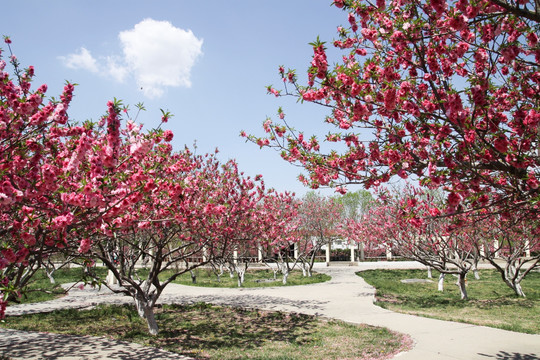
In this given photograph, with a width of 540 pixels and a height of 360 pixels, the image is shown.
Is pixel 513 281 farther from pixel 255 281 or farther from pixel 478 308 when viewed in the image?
pixel 255 281

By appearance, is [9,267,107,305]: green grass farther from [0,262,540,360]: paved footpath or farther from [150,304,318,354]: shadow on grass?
[150,304,318,354]: shadow on grass

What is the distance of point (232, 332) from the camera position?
8.19m

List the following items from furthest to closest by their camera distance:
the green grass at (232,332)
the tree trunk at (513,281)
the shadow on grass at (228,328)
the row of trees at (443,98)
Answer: the tree trunk at (513,281), the shadow on grass at (228,328), the green grass at (232,332), the row of trees at (443,98)

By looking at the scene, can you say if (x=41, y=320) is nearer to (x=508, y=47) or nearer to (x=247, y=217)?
(x=247, y=217)

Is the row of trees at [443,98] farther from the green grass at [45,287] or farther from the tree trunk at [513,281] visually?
the tree trunk at [513,281]

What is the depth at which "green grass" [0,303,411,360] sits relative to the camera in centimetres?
635

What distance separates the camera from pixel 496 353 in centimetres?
570

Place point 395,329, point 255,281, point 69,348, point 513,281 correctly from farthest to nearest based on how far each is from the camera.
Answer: point 255,281 → point 513,281 → point 395,329 → point 69,348

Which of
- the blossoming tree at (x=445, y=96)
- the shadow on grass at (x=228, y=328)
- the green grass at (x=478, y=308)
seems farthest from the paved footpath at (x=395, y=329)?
the blossoming tree at (x=445, y=96)

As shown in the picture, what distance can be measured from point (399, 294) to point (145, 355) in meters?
11.2

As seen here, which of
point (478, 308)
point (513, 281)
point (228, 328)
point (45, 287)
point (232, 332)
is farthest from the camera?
point (45, 287)

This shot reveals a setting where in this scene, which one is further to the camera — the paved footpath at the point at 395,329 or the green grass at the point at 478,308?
the green grass at the point at 478,308

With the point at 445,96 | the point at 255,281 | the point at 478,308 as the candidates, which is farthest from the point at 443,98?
the point at 255,281

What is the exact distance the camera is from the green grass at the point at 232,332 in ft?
20.8
